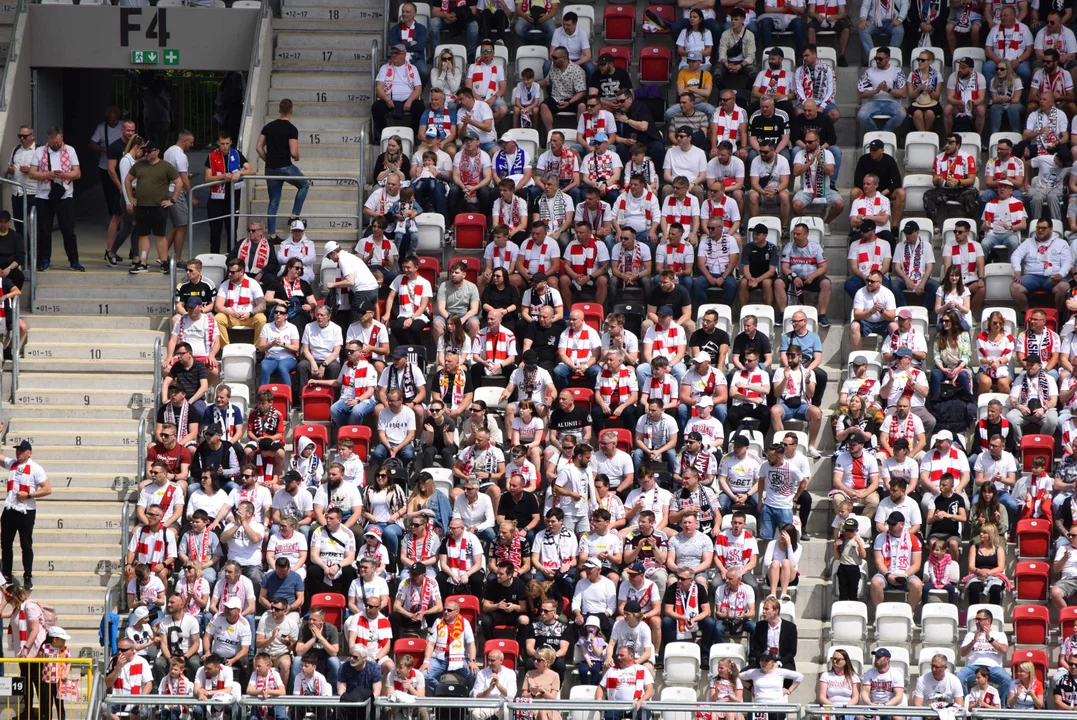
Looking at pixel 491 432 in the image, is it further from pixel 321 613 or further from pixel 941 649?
pixel 941 649

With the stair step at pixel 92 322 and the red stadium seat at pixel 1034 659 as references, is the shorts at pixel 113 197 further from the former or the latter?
the red stadium seat at pixel 1034 659

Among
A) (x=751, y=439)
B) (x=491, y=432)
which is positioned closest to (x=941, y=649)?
(x=751, y=439)

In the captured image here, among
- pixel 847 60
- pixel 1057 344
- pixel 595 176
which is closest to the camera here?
pixel 1057 344

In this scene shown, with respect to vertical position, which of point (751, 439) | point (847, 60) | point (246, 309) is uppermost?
point (847, 60)

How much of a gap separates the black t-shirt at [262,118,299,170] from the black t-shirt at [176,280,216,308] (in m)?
2.38

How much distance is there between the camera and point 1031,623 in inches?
774

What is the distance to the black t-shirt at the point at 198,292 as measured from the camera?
893 inches

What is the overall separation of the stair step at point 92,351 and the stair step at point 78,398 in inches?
21.8

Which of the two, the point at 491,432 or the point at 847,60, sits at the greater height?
the point at 847,60

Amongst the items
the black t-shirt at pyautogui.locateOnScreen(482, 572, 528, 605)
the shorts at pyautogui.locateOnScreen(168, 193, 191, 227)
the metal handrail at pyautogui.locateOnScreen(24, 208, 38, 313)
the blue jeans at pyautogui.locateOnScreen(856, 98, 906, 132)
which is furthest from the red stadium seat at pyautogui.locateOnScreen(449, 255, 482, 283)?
the blue jeans at pyautogui.locateOnScreen(856, 98, 906, 132)

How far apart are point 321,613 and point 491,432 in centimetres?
309

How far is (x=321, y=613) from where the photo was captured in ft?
62.9

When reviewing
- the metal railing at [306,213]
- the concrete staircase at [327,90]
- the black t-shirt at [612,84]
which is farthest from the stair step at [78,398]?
the black t-shirt at [612,84]

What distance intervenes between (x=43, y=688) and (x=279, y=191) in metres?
8.22
